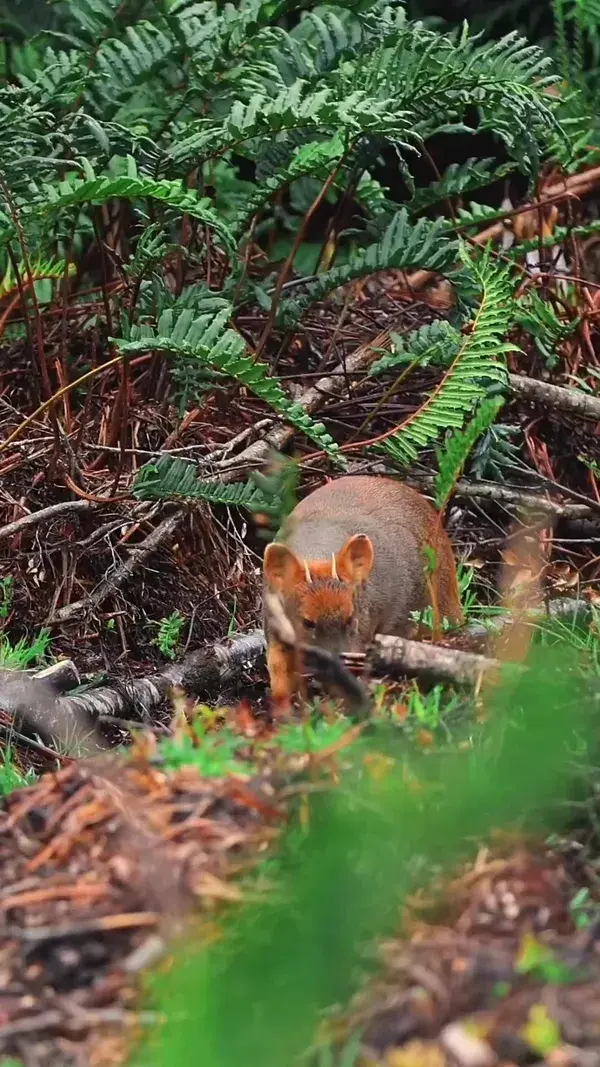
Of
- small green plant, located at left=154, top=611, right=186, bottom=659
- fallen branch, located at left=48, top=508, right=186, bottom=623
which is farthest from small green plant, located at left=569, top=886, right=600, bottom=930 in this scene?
fallen branch, located at left=48, top=508, right=186, bottom=623

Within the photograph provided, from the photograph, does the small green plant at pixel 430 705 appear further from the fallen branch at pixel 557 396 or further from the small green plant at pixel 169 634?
the fallen branch at pixel 557 396

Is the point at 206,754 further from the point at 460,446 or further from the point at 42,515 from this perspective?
the point at 42,515

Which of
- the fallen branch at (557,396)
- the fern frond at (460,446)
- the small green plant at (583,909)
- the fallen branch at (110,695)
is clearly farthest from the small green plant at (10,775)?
the fallen branch at (557,396)

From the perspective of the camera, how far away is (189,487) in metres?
4.86

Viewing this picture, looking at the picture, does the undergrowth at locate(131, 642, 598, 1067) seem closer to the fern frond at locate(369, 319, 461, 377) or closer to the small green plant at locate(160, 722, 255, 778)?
the small green plant at locate(160, 722, 255, 778)

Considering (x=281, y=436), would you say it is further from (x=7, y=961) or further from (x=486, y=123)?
(x=7, y=961)

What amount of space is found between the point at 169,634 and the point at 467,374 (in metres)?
1.53

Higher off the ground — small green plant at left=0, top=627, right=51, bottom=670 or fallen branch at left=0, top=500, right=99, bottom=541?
fallen branch at left=0, top=500, right=99, bottom=541

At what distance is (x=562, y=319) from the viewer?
21.3ft

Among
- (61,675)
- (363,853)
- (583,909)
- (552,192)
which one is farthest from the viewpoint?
(552,192)

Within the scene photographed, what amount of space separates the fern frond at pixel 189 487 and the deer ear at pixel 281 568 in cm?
64

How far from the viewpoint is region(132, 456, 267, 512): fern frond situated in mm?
4840

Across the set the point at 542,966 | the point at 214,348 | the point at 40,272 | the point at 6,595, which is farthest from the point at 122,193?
the point at 542,966

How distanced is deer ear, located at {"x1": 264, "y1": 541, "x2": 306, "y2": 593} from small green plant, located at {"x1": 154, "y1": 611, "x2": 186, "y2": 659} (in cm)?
94
